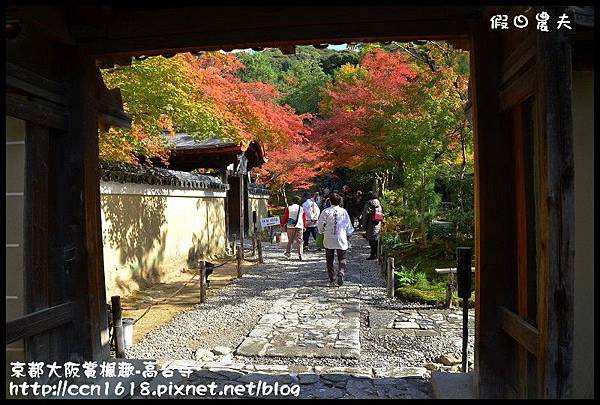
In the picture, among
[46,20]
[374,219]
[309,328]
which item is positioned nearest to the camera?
[46,20]

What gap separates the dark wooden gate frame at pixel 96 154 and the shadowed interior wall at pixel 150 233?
4700mm

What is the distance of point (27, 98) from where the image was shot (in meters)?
4.02

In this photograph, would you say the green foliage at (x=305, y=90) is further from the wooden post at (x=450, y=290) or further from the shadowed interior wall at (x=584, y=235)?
the shadowed interior wall at (x=584, y=235)

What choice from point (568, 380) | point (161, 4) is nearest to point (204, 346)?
point (161, 4)

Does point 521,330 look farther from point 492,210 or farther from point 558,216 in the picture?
point 558,216

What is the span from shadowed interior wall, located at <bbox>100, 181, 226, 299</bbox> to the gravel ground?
66.6 inches

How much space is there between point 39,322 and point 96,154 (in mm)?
1531

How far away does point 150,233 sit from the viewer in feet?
37.0

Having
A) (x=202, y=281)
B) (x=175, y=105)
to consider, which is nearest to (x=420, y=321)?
(x=202, y=281)

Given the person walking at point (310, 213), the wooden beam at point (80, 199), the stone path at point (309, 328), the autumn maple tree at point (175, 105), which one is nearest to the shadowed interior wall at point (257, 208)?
the person walking at point (310, 213)

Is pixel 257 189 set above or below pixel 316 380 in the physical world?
above

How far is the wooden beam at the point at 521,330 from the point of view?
3218 mm

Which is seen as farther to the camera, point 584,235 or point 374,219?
point 374,219

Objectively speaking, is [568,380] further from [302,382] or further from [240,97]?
[240,97]
